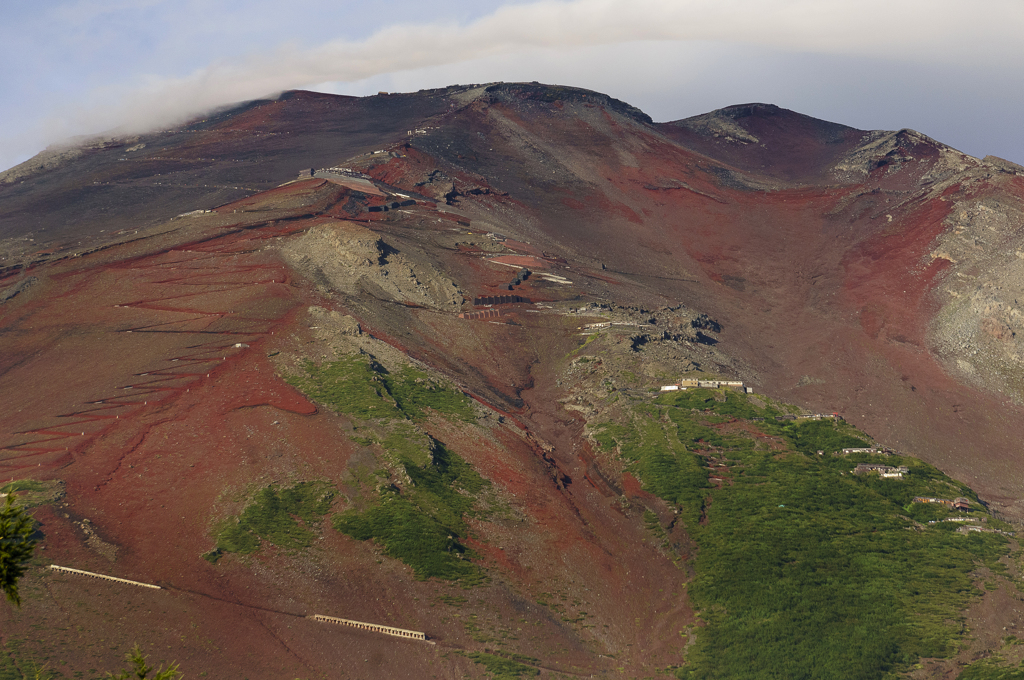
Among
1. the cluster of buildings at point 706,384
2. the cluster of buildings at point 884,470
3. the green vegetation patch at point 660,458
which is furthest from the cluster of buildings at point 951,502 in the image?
the cluster of buildings at point 706,384

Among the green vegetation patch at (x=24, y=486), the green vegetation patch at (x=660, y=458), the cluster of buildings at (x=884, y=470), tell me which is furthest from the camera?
the cluster of buildings at (x=884, y=470)

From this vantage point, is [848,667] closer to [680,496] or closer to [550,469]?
[680,496]

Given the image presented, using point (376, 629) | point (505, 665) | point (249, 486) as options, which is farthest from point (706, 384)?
point (249, 486)

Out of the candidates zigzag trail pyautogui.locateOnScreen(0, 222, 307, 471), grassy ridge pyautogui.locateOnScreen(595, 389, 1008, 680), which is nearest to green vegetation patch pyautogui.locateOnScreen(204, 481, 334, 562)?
zigzag trail pyautogui.locateOnScreen(0, 222, 307, 471)

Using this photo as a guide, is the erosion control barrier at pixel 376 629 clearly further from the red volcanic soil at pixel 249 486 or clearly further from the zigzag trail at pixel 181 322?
the zigzag trail at pixel 181 322

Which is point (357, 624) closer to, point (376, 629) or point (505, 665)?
point (376, 629)

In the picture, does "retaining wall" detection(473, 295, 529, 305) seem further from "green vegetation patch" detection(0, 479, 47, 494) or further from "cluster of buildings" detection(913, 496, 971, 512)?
"green vegetation patch" detection(0, 479, 47, 494)

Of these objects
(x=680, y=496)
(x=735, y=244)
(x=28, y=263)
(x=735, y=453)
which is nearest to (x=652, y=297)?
(x=735, y=244)
